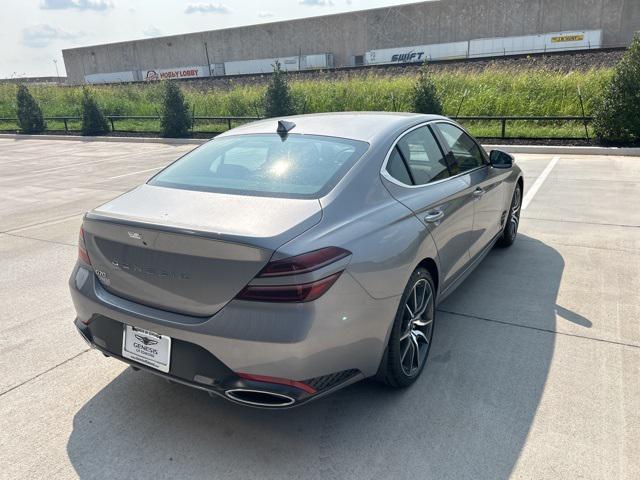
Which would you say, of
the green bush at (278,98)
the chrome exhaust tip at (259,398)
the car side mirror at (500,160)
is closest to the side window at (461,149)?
the car side mirror at (500,160)

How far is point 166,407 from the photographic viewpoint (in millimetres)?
2834

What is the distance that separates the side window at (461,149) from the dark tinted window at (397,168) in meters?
0.75

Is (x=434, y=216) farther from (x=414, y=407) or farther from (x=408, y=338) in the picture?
(x=414, y=407)

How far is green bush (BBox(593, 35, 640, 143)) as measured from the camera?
11625 millimetres

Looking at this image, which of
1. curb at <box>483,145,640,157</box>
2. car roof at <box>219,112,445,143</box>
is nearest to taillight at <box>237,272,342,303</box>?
car roof at <box>219,112,445,143</box>

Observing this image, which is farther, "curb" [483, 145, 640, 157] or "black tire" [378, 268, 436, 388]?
"curb" [483, 145, 640, 157]

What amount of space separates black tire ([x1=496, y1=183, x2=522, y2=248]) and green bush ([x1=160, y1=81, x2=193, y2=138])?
15727 millimetres

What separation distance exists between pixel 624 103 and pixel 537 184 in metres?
5.13

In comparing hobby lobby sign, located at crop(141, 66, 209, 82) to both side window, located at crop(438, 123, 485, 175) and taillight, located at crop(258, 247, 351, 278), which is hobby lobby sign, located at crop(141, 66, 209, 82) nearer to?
side window, located at crop(438, 123, 485, 175)

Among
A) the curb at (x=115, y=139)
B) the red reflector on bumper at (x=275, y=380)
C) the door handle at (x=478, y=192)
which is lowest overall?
the curb at (x=115, y=139)

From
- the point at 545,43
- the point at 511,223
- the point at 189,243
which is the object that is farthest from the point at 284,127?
the point at 545,43

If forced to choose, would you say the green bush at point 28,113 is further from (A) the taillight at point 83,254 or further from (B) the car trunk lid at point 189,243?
(B) the car trunk lid at point 189,243

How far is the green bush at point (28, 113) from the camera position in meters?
22.9

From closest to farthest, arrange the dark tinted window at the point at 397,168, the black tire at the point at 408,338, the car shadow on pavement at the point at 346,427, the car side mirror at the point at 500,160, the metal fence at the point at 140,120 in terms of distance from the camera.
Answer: the car shadow on pavement at the point at 346,427
the black tire at the point at 408,338
the dark tinted window at the point at 397,168
the car side mirror at the point at 500,160
the metal fence at the point at 140,120
